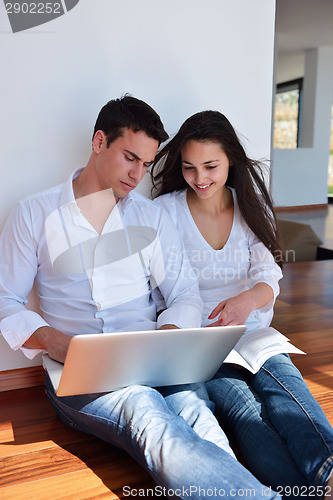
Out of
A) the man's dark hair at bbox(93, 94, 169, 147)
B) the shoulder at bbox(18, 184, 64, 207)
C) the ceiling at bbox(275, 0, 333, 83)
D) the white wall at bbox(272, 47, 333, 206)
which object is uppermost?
the ceiling at bbox(275, 0, 333, 83)

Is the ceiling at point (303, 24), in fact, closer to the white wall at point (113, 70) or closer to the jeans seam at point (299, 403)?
the white wall at point (113, 70)

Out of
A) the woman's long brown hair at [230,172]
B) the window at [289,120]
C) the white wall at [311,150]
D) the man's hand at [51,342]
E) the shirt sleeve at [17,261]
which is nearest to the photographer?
the man's hand at [51,342]

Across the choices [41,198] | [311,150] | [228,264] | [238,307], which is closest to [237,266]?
[228,264]

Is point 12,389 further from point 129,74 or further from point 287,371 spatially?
point 129,74

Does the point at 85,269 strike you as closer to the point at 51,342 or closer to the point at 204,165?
the point at 51,342

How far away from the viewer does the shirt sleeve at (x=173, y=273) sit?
1684 millimetres

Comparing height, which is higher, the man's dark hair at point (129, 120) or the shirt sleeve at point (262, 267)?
the man's dark hair at point (129, 120)

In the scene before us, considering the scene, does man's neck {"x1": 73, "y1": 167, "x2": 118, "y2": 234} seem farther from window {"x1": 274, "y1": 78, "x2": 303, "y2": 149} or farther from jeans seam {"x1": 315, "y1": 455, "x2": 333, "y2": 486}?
window {"x1": 274, "y1": 78, "x2": 303, "y2": 149}

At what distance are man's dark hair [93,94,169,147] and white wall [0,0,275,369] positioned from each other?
0.85ft

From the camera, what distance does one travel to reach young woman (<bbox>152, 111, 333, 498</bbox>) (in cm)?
135

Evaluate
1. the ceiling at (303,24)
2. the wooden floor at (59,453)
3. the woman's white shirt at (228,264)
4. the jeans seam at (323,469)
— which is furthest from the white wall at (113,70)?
the ceiling at (303,24)

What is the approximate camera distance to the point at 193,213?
1.93 meters

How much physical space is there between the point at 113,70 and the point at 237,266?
89cm

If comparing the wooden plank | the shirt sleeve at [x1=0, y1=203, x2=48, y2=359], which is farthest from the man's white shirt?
the wooden plank
